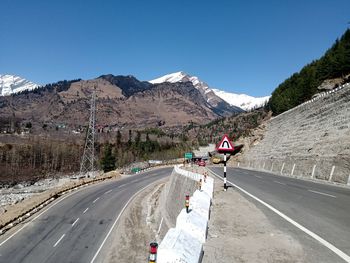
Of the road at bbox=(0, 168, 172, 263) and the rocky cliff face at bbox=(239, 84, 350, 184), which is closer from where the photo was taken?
the rocky cliff face at bbox=(239, 84, 350, 184)

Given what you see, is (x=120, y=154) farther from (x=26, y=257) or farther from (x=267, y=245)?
(x=267, y=245)

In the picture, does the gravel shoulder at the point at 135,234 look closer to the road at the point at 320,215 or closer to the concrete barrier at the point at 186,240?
the road at the point at 320,215

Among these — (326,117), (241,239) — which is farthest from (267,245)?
(326,117)

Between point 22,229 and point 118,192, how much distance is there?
20.6 metres

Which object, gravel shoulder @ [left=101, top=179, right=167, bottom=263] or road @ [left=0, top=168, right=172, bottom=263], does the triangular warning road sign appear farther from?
road @ [left=0, top=168, right=172, bottom=263]

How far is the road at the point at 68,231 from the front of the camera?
24438mm

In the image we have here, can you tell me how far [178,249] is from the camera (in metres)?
5.19

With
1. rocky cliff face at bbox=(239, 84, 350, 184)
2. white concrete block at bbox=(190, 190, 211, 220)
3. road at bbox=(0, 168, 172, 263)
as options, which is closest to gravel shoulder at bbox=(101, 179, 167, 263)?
road at bbox=(0, 168, 172, 263)

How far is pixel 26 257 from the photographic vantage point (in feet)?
78.5

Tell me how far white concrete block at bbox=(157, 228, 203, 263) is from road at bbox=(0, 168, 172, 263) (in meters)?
20.4

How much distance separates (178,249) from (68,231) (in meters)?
29.1

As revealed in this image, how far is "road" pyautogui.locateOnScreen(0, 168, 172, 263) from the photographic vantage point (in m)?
24.4

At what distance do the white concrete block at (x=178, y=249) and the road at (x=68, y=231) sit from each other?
20.4 m

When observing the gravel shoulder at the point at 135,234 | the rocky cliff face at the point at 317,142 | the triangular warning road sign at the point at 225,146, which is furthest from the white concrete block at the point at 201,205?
the gravel shoulder at the point at 135,234
